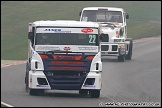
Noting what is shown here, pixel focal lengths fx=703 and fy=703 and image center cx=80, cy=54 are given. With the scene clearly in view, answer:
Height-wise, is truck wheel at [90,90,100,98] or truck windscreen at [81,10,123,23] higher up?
truck windscreen at [81,10,123,23]

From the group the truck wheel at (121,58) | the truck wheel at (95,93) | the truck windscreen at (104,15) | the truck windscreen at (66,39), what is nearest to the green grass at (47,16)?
the truck windscreen at (104,15)

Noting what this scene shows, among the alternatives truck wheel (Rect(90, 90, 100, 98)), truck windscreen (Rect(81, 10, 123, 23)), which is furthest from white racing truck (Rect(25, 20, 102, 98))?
truck windscreen (Rect(81, 10, 123, 23))

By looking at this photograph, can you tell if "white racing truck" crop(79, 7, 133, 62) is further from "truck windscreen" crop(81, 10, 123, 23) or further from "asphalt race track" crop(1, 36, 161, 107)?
"asphalt race track" crop(1, 36, 161, 107)

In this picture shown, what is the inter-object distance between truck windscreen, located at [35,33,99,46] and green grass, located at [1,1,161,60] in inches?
651

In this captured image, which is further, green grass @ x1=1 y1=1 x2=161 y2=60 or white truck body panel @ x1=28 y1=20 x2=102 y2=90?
green grass @ x1=1 y1=1 x2=161 y2=60

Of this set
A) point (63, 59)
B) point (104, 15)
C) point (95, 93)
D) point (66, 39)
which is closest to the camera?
point (63, 59)

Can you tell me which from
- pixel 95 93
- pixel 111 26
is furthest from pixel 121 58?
pixel 95 93

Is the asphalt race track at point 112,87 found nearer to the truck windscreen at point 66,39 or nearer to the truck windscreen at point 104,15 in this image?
the truck windscreen at point 66,39

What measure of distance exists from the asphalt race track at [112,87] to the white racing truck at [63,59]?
394 mm

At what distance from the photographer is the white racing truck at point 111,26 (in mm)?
35250

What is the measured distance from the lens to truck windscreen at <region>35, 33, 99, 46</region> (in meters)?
21.7

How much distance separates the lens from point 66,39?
21.8 m

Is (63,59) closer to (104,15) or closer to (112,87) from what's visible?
(112,87)

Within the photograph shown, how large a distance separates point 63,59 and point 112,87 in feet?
16.0
